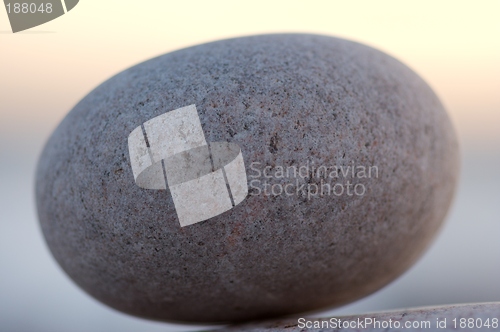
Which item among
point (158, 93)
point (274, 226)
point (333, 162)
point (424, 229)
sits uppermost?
point (158, 93)

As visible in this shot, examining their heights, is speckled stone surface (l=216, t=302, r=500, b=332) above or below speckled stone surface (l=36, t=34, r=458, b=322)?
below

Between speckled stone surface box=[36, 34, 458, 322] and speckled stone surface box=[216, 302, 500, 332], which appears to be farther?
speckled stone surface box=[36, 34, 458, 322]

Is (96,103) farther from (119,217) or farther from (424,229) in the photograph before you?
(424,229)

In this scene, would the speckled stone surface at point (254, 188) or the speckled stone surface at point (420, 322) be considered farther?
the speckled stone surface at point (254, 188)

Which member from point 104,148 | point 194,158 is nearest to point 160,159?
point 194,158

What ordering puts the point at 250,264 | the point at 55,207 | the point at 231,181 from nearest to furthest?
the point at 231,181 < the point at 250,264 < the point at 55,207
